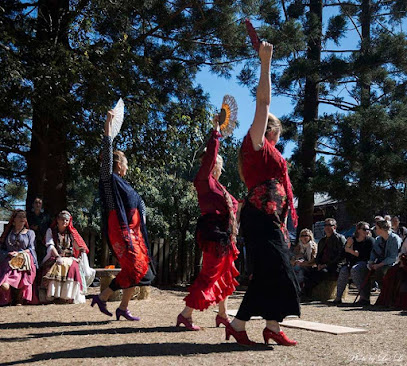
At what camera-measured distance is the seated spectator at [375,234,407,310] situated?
794 centimetres

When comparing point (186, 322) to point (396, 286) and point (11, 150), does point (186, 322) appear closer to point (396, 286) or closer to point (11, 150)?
point (396, 286)

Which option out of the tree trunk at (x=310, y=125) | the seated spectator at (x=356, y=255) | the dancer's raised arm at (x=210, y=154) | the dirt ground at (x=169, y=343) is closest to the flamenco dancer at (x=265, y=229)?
the dirt ground at (x=169, y=343)

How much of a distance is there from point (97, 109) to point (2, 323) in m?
4.13

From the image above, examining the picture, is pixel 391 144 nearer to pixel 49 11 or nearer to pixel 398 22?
pixel 398 22

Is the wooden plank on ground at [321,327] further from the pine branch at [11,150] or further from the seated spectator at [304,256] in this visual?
the pine branch at [11,150]

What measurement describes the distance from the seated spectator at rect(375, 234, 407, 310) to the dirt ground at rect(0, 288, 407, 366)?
1.54m

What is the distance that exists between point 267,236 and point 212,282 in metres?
1.12

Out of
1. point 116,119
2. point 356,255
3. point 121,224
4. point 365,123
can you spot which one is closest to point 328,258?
point 356,255

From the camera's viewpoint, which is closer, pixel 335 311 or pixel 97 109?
pixel 335 311

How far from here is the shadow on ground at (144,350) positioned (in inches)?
151

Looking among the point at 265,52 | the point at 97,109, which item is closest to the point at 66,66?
the point at 97,109

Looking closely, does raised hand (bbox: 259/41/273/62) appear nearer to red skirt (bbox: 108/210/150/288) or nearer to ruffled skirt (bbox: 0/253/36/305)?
red skirt (bbox: 108/210/150/288)

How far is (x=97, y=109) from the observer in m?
8.91

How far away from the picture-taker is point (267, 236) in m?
4.09
